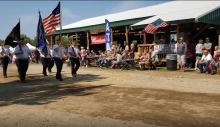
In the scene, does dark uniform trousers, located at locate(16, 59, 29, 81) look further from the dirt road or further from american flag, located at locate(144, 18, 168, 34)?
american flag, located at locate(144, 18, 168, 34)

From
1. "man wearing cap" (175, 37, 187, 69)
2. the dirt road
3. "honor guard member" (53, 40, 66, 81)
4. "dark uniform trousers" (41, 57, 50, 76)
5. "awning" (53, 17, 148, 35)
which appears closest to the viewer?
the dirt road

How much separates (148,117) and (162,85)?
5728 millimetres

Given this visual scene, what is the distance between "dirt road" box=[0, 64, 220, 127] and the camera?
27.5 feet

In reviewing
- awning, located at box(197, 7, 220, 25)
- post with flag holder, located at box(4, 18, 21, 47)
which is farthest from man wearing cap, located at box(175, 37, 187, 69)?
post with flag holder, located at box(4, 18, 21, 47)

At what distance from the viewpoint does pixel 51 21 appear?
23.5 metres

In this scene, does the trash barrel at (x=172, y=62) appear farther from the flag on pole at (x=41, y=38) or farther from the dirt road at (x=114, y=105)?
the flag on pole at (x=41, y=38)

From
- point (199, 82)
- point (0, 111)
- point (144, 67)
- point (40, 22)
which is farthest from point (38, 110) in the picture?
point (144, 67)

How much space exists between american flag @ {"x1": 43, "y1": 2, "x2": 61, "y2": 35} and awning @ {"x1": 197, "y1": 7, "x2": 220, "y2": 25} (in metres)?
7.84

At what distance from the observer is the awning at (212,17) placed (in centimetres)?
2114

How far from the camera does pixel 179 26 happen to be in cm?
2439

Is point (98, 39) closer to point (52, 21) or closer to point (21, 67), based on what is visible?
point (52, 21)

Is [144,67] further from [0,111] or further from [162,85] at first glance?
[0,111]

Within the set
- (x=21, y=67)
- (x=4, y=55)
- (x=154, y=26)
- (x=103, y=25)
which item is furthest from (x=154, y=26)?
(x=103, y=25)

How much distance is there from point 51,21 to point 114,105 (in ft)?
46.4
